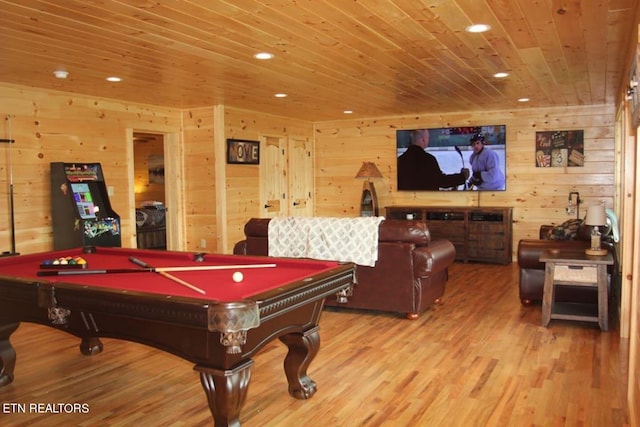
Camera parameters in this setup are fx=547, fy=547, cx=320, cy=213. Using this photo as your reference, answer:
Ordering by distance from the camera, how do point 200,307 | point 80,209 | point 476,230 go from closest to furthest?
point 200,307, point 80,209, point 476,230

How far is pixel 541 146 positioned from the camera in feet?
27.2

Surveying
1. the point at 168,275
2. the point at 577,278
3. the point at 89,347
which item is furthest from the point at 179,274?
the point at 577,278

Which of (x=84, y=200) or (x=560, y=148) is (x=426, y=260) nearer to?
(x=84, y=200)

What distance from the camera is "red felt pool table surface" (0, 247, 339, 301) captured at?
266 cm

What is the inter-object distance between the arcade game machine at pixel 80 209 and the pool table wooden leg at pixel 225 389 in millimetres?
3915

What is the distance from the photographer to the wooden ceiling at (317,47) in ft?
11.2

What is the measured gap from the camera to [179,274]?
124 inches

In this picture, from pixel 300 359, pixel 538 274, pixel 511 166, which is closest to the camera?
pixel 300 359

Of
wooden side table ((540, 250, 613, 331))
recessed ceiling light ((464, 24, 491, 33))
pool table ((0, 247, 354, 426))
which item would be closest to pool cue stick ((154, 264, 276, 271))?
pool table ((0, 247, 354, 426))

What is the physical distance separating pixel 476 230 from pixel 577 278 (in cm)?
366

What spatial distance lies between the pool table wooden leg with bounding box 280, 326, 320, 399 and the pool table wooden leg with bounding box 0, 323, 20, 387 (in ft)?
5.83

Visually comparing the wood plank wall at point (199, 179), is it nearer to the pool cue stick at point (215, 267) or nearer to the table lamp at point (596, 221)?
the pool cue stick at point (215, 267)

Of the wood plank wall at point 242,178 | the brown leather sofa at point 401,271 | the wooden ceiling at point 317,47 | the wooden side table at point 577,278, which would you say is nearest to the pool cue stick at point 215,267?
the wooden ceiling at point 317,47

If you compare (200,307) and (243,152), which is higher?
(243,152)
